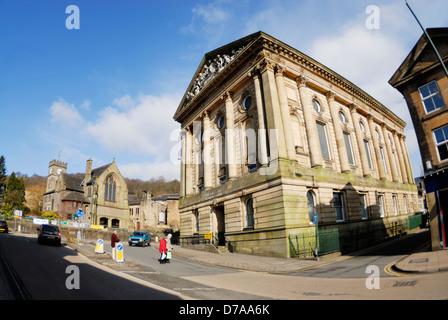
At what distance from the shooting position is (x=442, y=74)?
48.8 ft

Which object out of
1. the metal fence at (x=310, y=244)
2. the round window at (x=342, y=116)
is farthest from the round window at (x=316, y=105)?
the metal fence at (x=310, y=244)

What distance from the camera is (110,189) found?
55969 millimetres

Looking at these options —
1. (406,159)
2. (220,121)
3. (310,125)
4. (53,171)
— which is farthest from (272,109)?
(53,171)

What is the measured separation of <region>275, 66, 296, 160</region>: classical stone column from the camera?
2052 cm

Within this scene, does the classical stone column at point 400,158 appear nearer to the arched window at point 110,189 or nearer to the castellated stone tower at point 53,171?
the arched window at point 110,189

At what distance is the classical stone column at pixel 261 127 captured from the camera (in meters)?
21.0

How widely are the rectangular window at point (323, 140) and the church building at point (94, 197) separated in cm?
4666

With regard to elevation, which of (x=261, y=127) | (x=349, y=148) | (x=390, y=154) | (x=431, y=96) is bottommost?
(x=431, y=96)

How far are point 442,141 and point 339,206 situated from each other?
402 inches

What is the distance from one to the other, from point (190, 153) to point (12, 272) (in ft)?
83.2

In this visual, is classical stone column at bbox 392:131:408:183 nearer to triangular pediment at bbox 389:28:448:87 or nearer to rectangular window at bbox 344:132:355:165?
rectangular window at bbox 344:132:355:165

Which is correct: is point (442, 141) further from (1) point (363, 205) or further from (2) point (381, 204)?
(2) point (381, 204)
